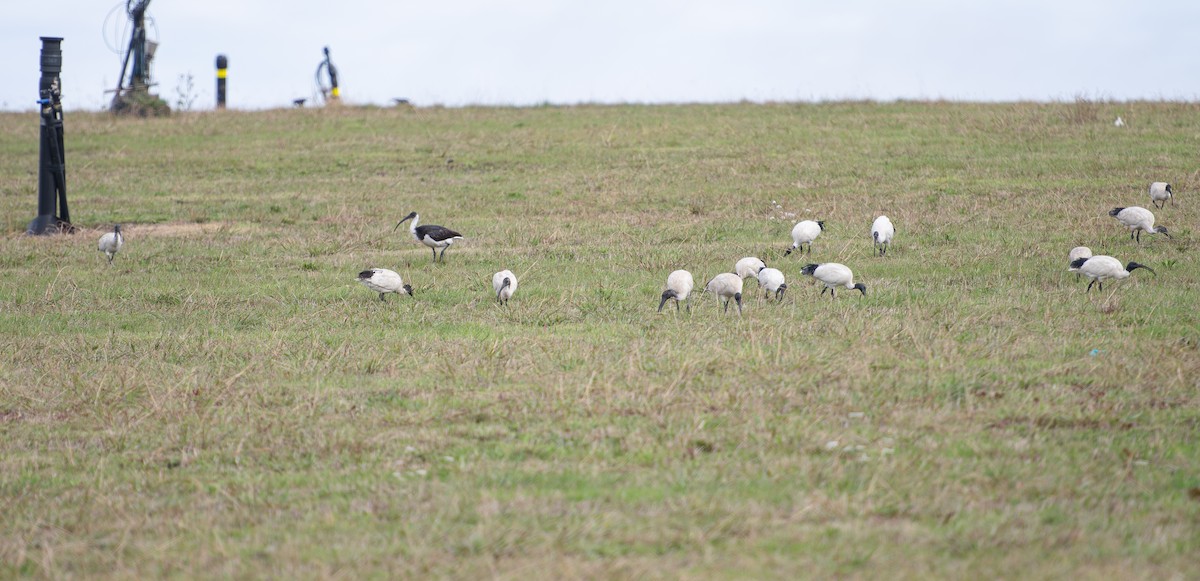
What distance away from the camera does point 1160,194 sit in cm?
1884

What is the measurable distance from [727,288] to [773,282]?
0.80m

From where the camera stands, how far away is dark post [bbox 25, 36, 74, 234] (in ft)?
63.4

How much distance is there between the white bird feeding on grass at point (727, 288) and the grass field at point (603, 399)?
0.24 metres

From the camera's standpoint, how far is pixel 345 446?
7188 millimetres

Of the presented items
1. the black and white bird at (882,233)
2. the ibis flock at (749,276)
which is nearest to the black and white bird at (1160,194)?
the ibis flock at (749,276)

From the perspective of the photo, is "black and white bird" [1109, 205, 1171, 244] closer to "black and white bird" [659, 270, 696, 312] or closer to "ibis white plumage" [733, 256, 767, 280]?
"ibis white plumage" [733, 256, 767, 280]

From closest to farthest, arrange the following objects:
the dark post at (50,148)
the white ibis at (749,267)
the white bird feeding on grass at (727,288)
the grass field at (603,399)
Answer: the grass field at (603,399) → the white bird feeding on grass at (727,288) → the white ibis at (749,267) → the dark post at (50,148)

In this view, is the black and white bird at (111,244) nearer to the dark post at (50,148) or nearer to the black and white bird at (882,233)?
the dark post at (50,148)

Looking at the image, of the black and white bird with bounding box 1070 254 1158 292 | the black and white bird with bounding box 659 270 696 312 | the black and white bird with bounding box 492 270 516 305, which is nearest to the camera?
the black and white bird with bounding box 659 270 696 312

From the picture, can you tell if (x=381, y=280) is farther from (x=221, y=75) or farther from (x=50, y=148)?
(x=221, y=75)

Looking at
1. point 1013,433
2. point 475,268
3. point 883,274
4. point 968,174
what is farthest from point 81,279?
point 968,174

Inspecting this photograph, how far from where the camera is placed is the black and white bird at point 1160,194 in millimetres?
18844

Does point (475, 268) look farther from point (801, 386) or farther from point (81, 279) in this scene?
point (801, 386)

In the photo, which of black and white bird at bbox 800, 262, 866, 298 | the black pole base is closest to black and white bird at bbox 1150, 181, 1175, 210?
black and white bird at bbox 800, 262, 866, 298
